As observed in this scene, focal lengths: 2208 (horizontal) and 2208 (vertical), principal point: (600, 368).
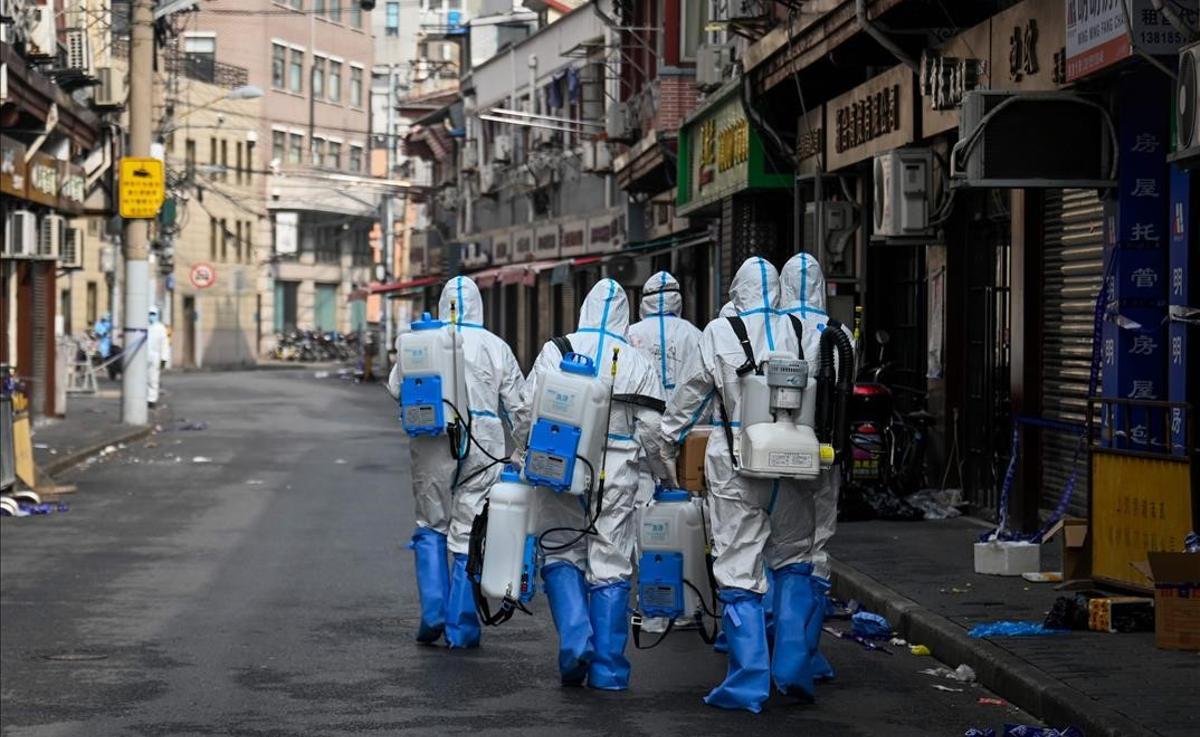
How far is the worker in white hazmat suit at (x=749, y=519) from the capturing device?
360 inches

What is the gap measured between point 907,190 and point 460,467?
7.20 m

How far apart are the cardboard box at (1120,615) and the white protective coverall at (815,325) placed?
1647 mm

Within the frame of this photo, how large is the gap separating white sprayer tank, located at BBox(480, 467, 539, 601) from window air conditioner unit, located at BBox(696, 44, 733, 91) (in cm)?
1664

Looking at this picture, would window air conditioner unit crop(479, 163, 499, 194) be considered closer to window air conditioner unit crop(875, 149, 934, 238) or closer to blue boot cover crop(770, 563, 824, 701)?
window air conditioner unit crop(875, 149, 934, 238)

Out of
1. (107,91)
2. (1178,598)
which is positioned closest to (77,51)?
(107,91)

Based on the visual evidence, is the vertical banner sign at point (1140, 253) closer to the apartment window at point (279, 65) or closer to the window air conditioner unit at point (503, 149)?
the window air conditioner unit at point (503, 149)

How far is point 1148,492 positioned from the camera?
36.1 feet

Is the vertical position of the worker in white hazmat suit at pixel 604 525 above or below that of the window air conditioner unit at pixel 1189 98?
below

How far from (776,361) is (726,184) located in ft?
51.1

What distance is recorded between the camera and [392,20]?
100 meters

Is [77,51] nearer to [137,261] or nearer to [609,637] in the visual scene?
[137,261]

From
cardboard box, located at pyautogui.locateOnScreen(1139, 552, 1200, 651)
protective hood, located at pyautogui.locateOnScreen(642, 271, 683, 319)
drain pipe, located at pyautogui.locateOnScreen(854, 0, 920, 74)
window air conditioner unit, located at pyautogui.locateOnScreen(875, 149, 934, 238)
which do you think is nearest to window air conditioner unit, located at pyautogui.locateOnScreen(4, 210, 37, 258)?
window air conditioner unit, located at pyautogui.locateOnScreen(875, 149, 934, 238)

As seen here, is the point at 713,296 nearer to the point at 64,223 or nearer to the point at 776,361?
the point at 64,223

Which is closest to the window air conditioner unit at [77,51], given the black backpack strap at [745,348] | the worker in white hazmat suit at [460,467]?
the worker in white hazmat suit at [460,467]
